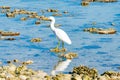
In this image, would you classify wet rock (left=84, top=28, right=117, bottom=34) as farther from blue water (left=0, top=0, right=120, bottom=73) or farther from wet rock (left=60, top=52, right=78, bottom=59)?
Answer: wet rock (left=60, top=52, right=78, bottom=59)

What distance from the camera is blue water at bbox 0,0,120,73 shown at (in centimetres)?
2394

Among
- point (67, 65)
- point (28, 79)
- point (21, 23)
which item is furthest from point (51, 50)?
point (21, 23)

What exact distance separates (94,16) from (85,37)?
9118 millimetres

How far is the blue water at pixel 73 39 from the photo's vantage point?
942 inches

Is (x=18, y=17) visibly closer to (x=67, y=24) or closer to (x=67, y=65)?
(x=67, y=24)

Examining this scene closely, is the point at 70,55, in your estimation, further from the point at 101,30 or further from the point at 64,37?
the point at 101,30

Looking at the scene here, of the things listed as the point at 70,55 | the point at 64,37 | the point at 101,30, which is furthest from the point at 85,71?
the point at 101,30

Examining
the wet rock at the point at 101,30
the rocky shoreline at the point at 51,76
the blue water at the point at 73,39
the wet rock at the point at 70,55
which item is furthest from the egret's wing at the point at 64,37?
the wet rock at the point at 101,30

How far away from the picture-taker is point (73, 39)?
29844 millimetres

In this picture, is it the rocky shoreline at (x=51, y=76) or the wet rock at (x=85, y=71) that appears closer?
the rocky shoreline at (x=51, y=76)

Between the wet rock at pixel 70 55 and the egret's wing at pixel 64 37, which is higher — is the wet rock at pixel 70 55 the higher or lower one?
the lower one

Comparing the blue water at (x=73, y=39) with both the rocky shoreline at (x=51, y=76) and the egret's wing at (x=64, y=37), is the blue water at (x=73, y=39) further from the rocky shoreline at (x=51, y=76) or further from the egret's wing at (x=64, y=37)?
the rocky shoreline at (x=51, y=76)

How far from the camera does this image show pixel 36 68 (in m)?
22.4

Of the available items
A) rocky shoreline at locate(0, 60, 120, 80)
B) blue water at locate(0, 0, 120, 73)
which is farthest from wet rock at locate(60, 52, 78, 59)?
rocky shoreline at locate(0, 60, 120, 80)
